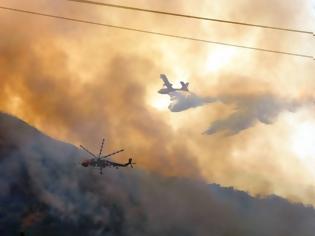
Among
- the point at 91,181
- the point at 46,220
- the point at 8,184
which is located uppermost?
the point at 91,181

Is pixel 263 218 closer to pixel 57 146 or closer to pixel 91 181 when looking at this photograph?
pixel 91 181

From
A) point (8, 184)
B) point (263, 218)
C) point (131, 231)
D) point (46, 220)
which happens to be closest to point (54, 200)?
point (46, 220)

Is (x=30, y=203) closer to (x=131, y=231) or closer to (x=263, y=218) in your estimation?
(x=131, y=231)

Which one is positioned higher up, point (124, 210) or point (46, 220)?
point (124, 210)

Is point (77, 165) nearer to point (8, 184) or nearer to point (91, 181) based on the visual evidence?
point (91, 181)

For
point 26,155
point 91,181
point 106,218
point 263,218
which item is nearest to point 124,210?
point 106,218

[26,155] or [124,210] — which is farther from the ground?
[26,155]

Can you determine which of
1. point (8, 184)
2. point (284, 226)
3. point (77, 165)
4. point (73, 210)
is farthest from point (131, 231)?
point (284, 226)

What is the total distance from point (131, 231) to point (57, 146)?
1912cm

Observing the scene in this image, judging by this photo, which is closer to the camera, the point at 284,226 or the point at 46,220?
the point at 46,220

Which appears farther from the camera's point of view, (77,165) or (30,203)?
(77,165)

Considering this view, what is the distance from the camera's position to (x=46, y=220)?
6406 centimetres

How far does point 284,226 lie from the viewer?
69250 mm

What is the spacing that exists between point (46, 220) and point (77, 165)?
36.5 ft
